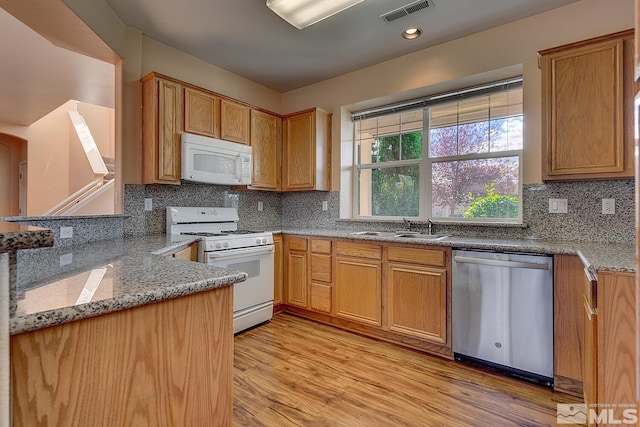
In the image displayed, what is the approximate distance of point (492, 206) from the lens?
2793 millimetres

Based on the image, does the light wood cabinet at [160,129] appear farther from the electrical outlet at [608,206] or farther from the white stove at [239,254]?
the electrical outlet at [608,206]

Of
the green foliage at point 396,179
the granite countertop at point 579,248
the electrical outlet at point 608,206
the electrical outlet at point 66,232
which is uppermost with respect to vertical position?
the green foliage at point 396,179

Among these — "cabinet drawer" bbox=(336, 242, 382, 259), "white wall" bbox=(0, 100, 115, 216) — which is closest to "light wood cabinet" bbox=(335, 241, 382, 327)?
"cabinet drawer" bbox=(336, 242, 382, 259)

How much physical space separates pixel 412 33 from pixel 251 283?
2645mm

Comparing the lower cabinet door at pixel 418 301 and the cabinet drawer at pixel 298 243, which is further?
the cabinet drawer at pixel 298 243

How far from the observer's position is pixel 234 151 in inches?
125

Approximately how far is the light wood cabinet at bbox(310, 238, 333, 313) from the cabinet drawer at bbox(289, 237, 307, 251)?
106mm

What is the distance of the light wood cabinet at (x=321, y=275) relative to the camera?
3061 millimetres

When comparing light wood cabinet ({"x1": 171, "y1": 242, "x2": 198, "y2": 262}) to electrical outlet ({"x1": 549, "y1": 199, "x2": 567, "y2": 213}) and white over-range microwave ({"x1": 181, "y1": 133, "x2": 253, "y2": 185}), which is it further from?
electrical outlet ({"x1": 549, "y1": 199, "x2": 567, "y2": 213})

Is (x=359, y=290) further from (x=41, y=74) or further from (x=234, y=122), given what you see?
(x=41, y=74)

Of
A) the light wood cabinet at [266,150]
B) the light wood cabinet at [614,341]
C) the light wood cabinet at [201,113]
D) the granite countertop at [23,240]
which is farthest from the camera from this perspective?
the light wood cabinet at [266,150]

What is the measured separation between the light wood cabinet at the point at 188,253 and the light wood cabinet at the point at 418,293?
1622 millimetres

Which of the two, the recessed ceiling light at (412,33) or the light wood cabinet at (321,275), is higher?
the recessed ceiling light at (412,33)

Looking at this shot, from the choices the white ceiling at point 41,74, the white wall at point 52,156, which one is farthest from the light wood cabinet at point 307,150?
the white wall at point 52,156
